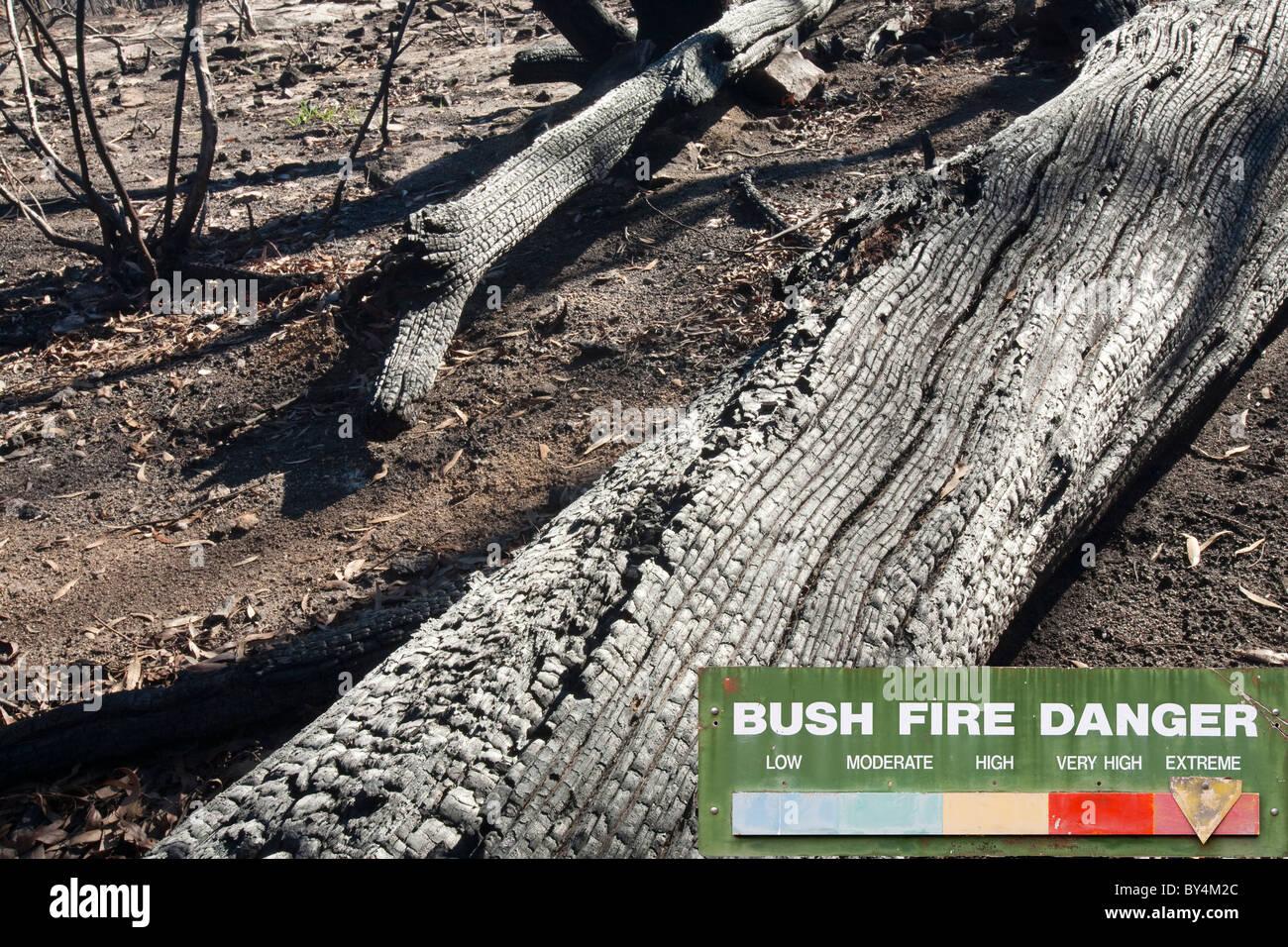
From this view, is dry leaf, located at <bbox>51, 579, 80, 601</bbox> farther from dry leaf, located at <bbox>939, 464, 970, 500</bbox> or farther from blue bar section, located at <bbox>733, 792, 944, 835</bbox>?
dry leaf, located at <bbox>939, 464, 970, 500</bbox>

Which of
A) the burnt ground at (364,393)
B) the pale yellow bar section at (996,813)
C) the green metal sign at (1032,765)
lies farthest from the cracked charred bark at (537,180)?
the pale yellow bar section at (996,813)

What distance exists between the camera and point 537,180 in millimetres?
5914

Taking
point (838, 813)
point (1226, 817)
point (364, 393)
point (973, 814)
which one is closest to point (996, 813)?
point (973, 814)

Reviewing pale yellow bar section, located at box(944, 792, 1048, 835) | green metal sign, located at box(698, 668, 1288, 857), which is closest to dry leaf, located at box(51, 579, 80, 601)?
green metal sign, located at box(698, 668, 1288, 857)

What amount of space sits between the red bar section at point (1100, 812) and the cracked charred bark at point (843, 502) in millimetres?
542

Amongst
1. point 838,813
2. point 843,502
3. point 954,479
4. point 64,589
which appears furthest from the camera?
point 64,589

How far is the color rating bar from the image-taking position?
1.78 metres

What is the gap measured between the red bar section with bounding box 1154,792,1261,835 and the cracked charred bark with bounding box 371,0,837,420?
11.9ft

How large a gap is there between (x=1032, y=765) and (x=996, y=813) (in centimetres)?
11

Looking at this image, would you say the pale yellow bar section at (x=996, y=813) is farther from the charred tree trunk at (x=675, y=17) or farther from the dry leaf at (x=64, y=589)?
the charred tree trunk at (x=675, y=17)

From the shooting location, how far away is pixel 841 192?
6.38m

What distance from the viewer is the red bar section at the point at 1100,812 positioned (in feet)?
5.92

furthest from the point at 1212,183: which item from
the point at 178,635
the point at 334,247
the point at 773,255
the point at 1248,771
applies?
the point at 334,247

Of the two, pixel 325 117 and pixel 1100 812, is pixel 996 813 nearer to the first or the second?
pixel 1100 812
